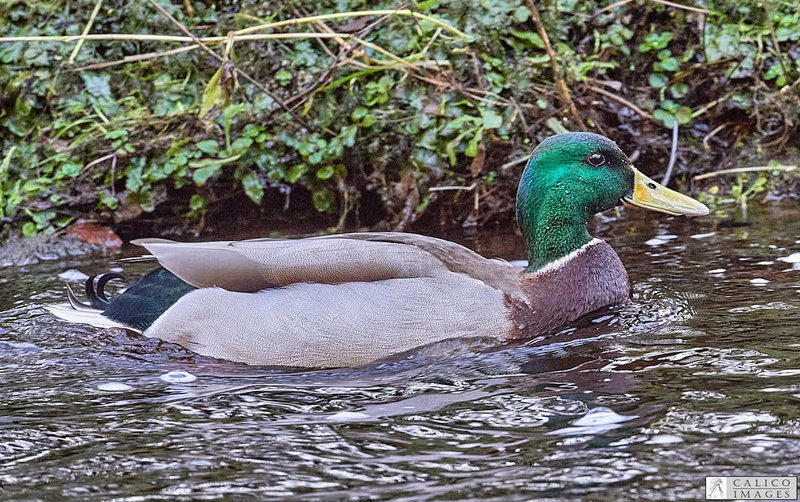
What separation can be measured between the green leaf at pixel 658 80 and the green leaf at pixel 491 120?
4.93 feet

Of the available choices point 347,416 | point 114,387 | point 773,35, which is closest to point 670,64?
point 773,35

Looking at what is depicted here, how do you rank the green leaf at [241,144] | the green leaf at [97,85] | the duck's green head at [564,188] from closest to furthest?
the duck's green head at [564,188]
the green leaf at [241,144]
the green leaf at [97,85]

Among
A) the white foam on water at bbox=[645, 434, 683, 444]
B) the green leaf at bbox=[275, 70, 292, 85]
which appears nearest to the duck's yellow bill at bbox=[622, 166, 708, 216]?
the white foam on water at bbox=[645, 434, 683, 444]

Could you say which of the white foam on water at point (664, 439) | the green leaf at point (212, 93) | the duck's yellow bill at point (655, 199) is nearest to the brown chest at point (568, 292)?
the duck's yellow bill at point (655, 199)

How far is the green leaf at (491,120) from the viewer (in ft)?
21.0

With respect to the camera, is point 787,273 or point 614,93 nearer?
point 787,273

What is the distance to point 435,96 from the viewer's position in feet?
21.9

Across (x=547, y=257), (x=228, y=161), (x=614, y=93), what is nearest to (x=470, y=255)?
(x=547, y=257)

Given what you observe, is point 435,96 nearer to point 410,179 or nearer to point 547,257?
point 410,179

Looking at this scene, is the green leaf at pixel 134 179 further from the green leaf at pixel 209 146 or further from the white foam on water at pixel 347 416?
the white foam on water at pixel 347 416

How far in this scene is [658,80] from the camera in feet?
24.1

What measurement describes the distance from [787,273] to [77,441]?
350cm

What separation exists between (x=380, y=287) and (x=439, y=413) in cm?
89

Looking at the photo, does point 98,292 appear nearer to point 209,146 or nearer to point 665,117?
point 209,146
